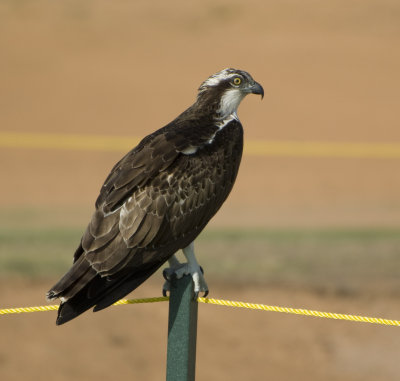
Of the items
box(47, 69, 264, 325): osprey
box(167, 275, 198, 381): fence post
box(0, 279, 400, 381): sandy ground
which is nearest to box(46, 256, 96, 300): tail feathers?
box(47, 69, 264, 325): osprey

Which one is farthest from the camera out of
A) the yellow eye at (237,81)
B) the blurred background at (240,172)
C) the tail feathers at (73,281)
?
the blurred background at (240,172)

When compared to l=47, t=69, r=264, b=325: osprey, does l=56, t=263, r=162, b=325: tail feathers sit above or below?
below

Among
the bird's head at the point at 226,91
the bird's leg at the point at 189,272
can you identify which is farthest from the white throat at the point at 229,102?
the bird's leg at the point at 189,272

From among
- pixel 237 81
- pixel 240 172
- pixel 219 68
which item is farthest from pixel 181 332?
pixel 219 68

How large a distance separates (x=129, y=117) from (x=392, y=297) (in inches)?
475

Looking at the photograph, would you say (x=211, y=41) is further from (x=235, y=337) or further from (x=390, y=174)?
(x=235, y=337)

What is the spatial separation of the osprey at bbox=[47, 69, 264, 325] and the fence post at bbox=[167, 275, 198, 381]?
0.41 m

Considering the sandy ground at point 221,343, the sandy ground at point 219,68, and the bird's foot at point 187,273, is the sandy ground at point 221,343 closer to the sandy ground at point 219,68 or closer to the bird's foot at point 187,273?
the sandy ground at point 219,68

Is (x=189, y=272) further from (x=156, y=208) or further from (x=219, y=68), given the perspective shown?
(x=219, y=68)

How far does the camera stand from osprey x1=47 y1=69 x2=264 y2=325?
491cm

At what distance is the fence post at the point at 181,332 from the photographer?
438cm

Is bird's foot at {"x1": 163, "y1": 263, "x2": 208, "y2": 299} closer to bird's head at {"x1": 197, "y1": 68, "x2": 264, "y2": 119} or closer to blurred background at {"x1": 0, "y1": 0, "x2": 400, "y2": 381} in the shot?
bird's head at {"x1": 197, "y1": 68, "x2": 264, "y2": 119}

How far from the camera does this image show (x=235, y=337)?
968 centimetres

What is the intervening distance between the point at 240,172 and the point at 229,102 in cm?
1126
